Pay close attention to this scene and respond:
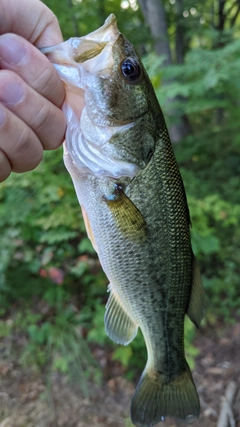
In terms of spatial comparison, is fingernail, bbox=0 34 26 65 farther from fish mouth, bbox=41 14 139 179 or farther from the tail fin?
the tail fin

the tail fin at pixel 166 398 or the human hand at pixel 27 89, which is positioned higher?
the human hand at pixel 27 89

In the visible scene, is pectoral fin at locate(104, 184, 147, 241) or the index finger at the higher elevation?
the index finger

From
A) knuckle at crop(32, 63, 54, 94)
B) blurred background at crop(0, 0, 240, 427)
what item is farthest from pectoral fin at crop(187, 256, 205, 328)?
blurred background at crop(0, 0, 240, 427)

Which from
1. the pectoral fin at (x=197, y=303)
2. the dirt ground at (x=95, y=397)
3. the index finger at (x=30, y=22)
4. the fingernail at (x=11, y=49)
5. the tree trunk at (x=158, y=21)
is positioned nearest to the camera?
the fingernail at (x=11, y=49)

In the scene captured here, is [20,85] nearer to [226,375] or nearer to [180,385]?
[180,385]

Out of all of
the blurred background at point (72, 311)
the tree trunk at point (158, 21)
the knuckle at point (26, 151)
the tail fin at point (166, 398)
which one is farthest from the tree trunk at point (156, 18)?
the tail fin at point (166, 398)

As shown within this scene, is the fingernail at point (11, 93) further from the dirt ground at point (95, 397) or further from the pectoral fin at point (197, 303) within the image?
the dirt ground at point (95, 397)

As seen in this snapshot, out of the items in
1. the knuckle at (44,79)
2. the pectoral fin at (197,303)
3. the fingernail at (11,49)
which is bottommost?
the pectoral fin at (197,303)
